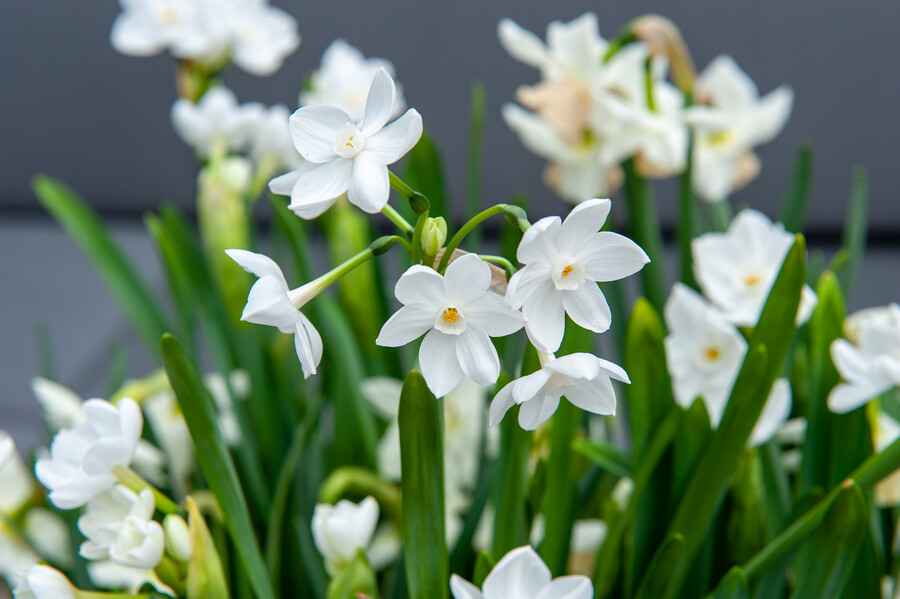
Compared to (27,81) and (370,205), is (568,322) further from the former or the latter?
(27,81)

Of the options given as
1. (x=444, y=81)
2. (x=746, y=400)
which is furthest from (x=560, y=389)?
(x=444, y=81)

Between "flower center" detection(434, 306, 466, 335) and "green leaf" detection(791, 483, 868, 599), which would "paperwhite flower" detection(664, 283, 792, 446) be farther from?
"flower center" detection(434, 306, 466, 335)

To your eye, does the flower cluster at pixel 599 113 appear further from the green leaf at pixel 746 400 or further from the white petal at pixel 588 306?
the white petal at pixel 588 306

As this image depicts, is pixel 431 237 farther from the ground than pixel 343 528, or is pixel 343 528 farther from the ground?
pixel 431 237

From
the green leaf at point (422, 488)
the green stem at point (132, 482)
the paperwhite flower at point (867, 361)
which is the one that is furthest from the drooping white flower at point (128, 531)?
the paperwhite flower at point (867, 361)

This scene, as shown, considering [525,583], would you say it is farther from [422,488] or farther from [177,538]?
[177,538]

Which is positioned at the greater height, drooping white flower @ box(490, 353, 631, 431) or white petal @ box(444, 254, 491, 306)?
white petal @ box(444, 254, 491, 306)

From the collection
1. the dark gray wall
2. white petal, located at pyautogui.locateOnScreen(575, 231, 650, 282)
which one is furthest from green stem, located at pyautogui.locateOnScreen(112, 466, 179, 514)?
the dark gray wall
